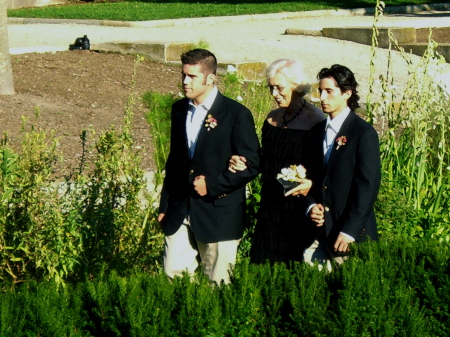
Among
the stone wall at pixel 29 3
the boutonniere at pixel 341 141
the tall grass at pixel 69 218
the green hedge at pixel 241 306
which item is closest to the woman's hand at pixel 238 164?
the boutonniere at pixel 341 141

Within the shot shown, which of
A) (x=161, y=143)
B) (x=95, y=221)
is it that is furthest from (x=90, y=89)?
(x=95, y=221)

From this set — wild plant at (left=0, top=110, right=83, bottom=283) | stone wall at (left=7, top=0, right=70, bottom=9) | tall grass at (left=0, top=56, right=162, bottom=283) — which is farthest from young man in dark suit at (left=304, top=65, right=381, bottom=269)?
stone wall at (left=7, top=0, right=70, bottom=9)

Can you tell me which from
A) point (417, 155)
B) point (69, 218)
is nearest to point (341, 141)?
point (69, 218)

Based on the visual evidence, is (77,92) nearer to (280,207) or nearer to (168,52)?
(168,52)

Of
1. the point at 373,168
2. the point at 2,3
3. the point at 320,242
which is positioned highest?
the point at 2,3

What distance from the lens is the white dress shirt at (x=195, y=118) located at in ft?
17.5

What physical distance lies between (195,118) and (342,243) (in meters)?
1.09

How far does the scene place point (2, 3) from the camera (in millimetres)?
10695

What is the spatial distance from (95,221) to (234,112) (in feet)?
3.86

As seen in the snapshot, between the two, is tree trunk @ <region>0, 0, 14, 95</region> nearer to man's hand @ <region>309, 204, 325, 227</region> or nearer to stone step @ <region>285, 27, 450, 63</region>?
stone step @ <region>285, 27, 450, 63</region>

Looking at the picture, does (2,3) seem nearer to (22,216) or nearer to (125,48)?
(125,48)

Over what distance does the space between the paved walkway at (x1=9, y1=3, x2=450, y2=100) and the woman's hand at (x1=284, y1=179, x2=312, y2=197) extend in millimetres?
7118

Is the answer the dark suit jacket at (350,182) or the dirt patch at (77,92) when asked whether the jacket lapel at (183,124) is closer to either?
the dark suit jacket at (350,182)

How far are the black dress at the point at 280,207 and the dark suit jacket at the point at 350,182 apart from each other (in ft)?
0.46
